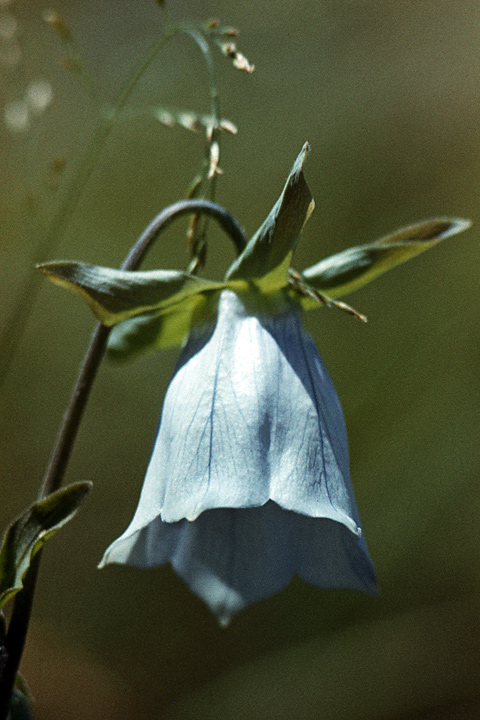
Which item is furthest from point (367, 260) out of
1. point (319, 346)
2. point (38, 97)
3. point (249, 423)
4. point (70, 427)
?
point (319, 346)

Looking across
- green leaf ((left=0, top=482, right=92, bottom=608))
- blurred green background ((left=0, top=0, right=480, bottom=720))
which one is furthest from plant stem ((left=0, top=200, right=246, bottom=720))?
blurred green background ((left=0, top=0, right=480, bottom=720))

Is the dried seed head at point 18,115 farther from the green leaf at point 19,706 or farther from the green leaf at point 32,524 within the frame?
the green leaf at point 19,706

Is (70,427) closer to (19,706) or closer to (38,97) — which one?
(19,706)

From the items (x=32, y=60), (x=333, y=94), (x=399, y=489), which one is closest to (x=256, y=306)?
(x=399, y=489)

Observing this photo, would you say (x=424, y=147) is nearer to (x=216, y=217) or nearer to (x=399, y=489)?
(x=399, y=489)

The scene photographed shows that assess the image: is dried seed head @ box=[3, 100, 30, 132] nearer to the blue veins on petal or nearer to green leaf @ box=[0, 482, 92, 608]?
the blue veins on petal

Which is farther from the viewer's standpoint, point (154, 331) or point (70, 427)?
point (154, 331)
